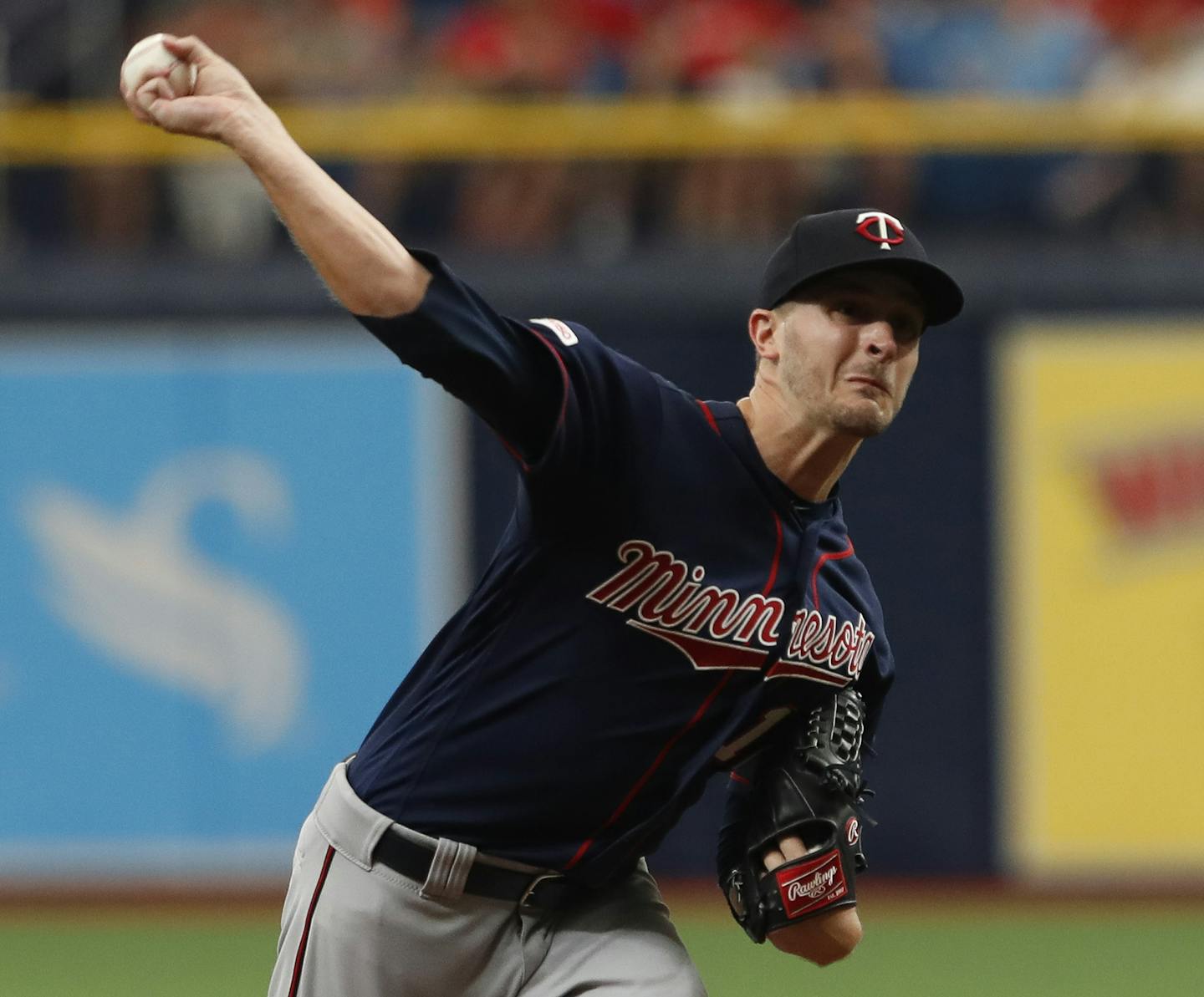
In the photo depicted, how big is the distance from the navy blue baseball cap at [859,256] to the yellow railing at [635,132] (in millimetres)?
5589

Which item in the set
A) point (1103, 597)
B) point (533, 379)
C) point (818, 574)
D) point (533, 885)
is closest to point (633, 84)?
point (1103, 597)

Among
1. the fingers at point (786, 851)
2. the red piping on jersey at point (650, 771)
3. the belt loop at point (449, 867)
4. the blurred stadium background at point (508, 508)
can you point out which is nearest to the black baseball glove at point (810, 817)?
the fingers at point (786, 851)

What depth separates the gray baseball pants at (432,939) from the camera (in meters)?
3.31

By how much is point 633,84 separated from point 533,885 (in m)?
6.58

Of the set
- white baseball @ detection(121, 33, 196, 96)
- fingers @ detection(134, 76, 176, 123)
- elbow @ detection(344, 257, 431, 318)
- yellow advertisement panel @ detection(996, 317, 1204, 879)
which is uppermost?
white baseball @ detection(121, 33, 196, 96)

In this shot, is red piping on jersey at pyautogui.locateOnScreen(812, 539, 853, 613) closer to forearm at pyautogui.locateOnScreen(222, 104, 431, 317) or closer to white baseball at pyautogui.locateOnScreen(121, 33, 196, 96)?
forearm at pyautogui.locateOnScreen(222, 104, 431, 317)

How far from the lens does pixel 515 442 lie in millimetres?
2936

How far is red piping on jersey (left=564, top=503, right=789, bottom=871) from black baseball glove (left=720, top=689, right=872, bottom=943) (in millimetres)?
281

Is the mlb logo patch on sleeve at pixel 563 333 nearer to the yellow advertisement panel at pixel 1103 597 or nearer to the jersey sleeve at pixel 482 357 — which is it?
the jersey sleeve at pixel 482 357

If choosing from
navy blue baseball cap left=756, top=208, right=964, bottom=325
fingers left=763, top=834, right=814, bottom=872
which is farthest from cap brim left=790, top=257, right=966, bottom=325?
fingers left=763, top=834, right=814, bottom=872

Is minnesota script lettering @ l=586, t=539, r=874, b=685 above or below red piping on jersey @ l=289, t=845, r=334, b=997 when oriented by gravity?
above

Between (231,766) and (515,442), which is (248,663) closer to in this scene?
(231,766)

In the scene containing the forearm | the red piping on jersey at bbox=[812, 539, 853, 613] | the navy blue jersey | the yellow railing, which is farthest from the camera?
the yellow railing

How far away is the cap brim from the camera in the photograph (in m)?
3.24
